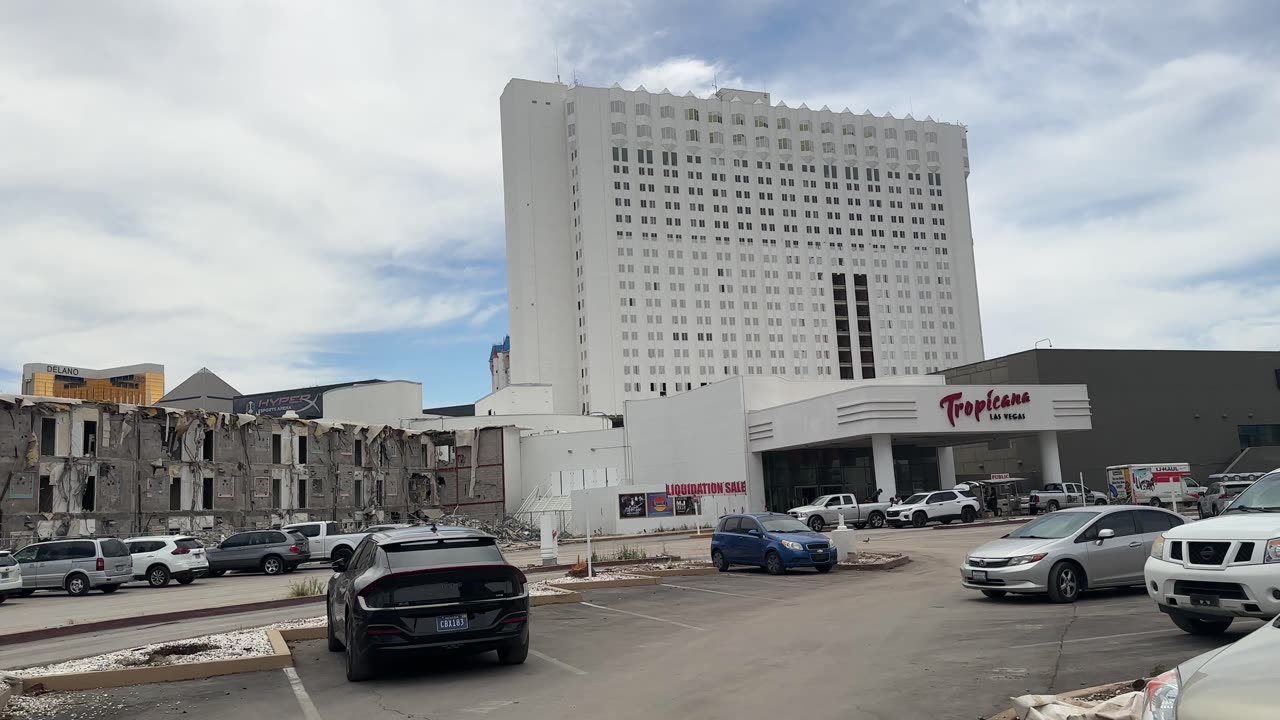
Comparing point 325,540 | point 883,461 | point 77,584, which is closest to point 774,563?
point 325,540

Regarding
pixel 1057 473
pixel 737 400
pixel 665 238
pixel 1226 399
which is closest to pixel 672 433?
pixel 737 400

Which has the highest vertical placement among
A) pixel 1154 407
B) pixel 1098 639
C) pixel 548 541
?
pixel 1154 407

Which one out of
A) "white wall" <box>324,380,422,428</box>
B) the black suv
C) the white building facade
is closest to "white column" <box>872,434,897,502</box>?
the black suv

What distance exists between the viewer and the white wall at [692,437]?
59.1 meters

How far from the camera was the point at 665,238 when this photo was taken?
422 ft

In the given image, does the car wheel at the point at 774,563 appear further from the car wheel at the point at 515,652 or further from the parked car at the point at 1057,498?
the parked car at the point at 1057,498

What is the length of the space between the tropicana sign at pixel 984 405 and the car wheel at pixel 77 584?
132ft

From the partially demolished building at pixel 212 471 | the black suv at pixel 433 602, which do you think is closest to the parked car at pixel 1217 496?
the black suv at pixel 433 602

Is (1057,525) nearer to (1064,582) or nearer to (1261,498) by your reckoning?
(1064,582)

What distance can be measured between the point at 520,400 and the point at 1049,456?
56656 millimetres

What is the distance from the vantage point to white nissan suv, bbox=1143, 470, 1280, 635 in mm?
9398

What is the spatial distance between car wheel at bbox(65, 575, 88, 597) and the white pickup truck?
787 centimetres

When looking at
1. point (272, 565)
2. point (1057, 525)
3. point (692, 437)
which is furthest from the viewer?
point (692, 437)

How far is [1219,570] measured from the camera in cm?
975
